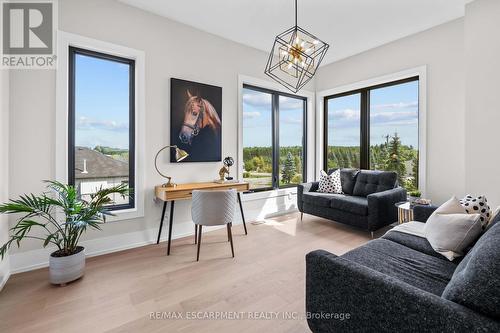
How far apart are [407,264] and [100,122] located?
132 inches

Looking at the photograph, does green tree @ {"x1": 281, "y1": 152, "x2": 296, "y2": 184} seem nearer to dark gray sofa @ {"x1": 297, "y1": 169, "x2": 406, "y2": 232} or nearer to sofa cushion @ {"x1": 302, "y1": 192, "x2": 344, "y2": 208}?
dark gray sofa @ {"x1": 297, "y1": 169, "x2": 406, "y2": 232}

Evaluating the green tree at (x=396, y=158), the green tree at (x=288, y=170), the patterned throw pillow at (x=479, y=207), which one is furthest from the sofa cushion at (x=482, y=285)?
the green tree at (x=288, y=170)

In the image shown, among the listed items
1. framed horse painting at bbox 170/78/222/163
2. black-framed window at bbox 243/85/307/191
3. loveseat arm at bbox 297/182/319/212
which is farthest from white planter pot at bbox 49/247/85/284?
loveseat arm at bbox 297/182/319/212

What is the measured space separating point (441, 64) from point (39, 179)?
513 cm

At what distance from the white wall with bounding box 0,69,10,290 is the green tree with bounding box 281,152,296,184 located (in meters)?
3.81

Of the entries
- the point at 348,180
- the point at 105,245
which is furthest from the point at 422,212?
the point at 105,245

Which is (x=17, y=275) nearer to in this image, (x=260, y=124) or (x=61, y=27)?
(x=61, y=27)

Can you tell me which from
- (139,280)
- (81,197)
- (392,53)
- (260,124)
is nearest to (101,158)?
(81,197)

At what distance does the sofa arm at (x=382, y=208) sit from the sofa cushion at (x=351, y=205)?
0.10 meters

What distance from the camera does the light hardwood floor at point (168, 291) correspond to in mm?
1606

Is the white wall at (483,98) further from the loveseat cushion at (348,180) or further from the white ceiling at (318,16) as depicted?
the loveseat cushion at (348,180)

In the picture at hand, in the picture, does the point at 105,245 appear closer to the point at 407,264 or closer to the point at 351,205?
the point at 407,264

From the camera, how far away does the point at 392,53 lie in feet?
12.4

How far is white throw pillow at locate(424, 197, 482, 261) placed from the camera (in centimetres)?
159
